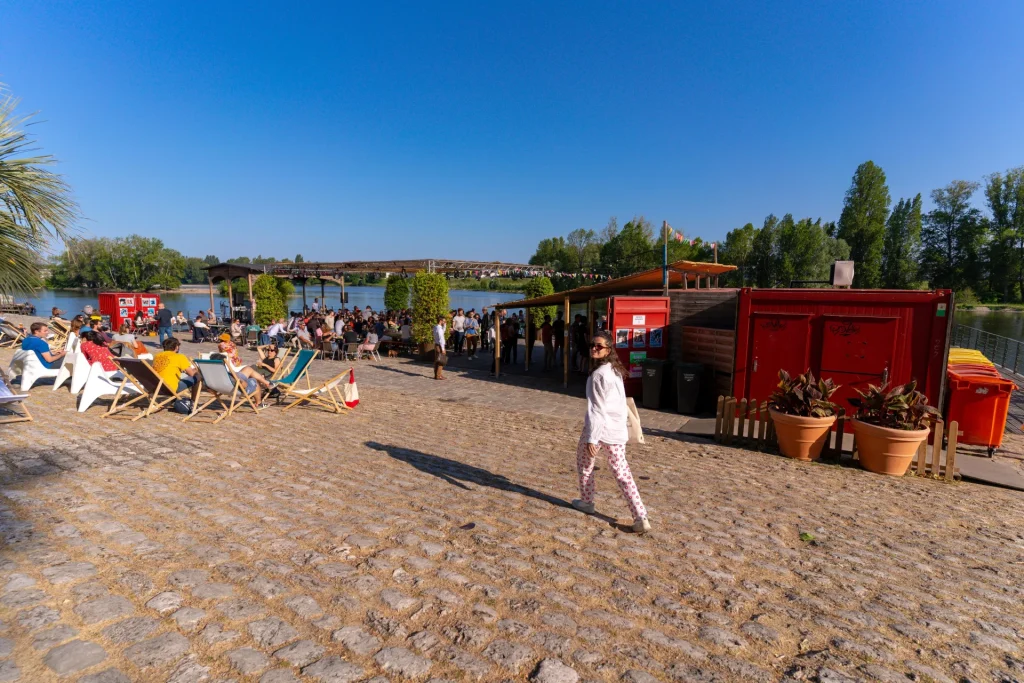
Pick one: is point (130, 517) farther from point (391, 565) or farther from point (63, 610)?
point (391, 565)

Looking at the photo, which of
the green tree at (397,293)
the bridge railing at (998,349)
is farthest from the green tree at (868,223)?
the green tree at (397,293)

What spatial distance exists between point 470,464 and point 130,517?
9.75 ft

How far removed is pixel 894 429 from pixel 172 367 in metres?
9.00

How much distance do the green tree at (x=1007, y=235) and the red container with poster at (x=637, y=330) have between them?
6989cm

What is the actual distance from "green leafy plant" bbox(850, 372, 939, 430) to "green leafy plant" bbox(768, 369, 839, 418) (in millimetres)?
384

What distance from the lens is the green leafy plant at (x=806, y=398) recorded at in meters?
6.60

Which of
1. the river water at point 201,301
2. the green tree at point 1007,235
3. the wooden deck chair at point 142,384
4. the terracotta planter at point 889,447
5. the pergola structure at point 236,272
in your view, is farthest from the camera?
the green tree at point 1007,235

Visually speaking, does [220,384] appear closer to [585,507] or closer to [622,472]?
[585,507]

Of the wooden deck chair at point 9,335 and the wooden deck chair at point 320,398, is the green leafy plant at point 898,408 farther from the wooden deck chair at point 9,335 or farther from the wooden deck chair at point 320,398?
the wooden deck chair at point 9,335

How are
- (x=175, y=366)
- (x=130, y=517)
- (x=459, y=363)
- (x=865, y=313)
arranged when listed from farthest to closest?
1. (x=459, y=363)
2. (x=865, y=313)
3. (x=175, y=366)
4. (x=130, y=517)

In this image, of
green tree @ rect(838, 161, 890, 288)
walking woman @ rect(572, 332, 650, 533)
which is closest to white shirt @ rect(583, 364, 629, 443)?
walking woman @ rect(572, 332, 650, 533)

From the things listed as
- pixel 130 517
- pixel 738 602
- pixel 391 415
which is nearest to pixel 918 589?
pixel 738 602

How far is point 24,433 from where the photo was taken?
19.2 feet

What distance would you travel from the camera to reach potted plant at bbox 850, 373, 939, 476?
6008 mm
